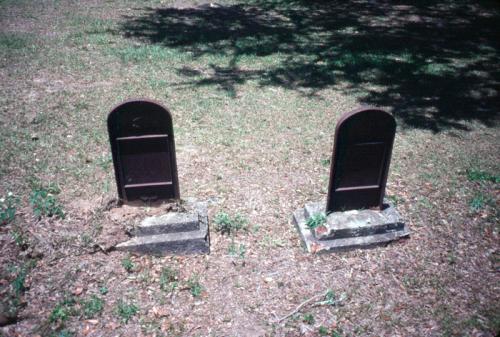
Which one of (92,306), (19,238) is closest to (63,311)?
(92,306)

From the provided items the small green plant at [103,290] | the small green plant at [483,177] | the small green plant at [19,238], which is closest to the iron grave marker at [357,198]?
the small green plant at [483,177]

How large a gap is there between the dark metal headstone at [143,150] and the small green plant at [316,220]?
1611 mm

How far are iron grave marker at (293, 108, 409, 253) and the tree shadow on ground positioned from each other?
3.37 m

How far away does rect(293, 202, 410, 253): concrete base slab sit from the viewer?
436 centimetres

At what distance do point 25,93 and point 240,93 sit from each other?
14.6ft

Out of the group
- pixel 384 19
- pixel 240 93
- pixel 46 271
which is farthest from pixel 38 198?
pixel 384 19

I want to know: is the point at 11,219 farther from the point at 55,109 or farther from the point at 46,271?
the point at 55,109

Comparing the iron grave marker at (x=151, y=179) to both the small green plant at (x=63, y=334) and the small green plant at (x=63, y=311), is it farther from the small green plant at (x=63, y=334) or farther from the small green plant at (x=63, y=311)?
the small green plant at (x=63, y=334)

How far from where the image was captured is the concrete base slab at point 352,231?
4355 millimetres

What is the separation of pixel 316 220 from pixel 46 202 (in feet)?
10.9

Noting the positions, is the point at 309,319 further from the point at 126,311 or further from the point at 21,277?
the point at 21,277

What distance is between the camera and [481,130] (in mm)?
7230

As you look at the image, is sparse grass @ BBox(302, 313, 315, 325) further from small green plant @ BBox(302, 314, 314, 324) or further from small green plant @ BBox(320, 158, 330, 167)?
small green plant @ BBox(320, 158, 330, 167)

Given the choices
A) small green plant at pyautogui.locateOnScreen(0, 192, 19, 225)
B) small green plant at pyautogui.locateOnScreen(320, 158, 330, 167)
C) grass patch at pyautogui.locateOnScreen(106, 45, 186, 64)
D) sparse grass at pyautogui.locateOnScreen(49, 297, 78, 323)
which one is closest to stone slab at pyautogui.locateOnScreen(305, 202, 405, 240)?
small green plant at pyautogui.locateOnScreen(320, 158, 330, 167)
